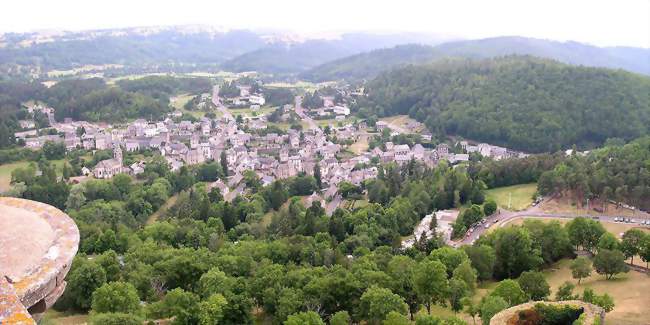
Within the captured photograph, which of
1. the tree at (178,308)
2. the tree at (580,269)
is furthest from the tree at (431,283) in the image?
the tree at (178,308)

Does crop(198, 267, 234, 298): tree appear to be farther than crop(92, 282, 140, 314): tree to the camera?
Yes

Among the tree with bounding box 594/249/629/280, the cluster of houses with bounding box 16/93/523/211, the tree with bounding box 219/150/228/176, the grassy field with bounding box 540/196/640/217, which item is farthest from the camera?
the tree with bounding box 219/150/228/176

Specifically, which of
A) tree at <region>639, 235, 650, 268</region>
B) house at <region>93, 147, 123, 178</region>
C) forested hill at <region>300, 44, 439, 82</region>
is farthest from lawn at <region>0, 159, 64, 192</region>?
forested hill at <region>300, 44, 439, 82</region>

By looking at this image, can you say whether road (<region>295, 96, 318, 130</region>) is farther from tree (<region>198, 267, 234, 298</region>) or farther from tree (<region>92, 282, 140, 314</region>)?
tree (<region>92, 282, 140, 314</region>)

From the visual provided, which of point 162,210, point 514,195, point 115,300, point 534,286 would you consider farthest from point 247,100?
point 534,286

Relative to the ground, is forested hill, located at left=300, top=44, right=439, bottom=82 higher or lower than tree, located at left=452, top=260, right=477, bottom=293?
lower

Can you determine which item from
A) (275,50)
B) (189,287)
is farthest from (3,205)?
(275,50)
